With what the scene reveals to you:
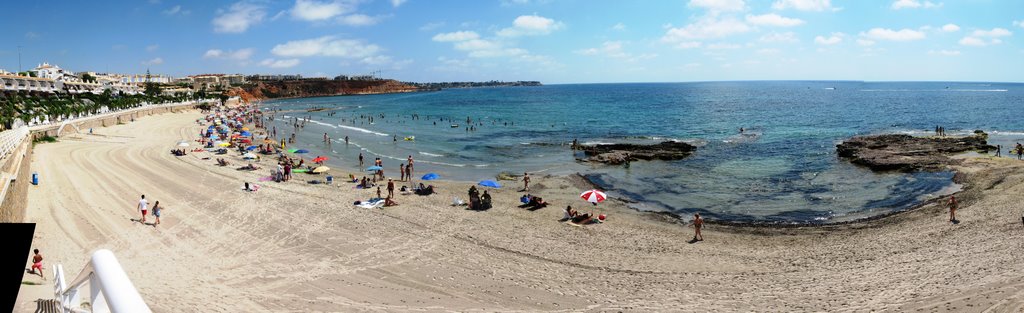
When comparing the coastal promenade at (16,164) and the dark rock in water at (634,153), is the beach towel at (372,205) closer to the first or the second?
the coastal promenade at (16,164)

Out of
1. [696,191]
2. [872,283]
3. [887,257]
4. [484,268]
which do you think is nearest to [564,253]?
[484,268]

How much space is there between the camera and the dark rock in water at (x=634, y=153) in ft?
124

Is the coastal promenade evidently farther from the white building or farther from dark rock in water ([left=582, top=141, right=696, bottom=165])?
the white building

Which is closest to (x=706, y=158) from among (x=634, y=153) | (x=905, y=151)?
(x=634, y=153)

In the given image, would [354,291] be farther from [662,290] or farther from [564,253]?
[662,290]

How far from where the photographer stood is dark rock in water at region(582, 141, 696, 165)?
37934 mm

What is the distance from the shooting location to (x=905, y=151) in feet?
125

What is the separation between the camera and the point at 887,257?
1673cm

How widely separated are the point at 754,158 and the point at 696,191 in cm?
1428

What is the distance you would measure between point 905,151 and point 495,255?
1377 inches

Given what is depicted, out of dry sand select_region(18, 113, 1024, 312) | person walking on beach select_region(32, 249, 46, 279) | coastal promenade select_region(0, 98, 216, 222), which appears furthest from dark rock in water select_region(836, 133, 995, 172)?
coastal promenade select_region(0, 98, 216, 222)

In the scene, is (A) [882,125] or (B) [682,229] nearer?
(B) [682,229]

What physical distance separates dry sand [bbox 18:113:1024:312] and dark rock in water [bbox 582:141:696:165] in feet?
41.9

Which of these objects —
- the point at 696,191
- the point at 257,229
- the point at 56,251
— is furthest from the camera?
the point at 696,191
